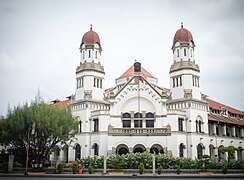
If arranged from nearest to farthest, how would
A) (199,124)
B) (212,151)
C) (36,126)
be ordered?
(36,126)
(199,124)
(212,151)

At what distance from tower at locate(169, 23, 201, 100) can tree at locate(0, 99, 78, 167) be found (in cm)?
1999

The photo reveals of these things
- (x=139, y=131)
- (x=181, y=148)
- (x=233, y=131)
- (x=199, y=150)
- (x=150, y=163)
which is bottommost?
(x=150, y=163)

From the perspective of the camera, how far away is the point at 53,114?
1630 inches

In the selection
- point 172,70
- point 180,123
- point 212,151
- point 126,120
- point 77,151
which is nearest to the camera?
point 180,123

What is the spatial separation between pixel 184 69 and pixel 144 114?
10401 mm

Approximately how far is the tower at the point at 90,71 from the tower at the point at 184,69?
1274 cm

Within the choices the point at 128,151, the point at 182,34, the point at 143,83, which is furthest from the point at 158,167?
the point at 182,34

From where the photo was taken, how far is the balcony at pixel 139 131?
157 ft

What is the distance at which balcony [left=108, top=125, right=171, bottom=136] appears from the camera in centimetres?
4772

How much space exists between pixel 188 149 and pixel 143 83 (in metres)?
12.8

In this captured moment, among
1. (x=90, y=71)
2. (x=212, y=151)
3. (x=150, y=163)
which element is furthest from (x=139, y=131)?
(x=212, y=151)

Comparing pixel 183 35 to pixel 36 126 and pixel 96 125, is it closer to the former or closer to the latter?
pixel 96 125

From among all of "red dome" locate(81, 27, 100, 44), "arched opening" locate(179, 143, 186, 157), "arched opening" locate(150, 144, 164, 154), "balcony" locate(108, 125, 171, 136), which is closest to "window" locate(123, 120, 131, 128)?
"balcony" locate(108, 125, 171, 136)

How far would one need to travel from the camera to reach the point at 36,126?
3988cm
